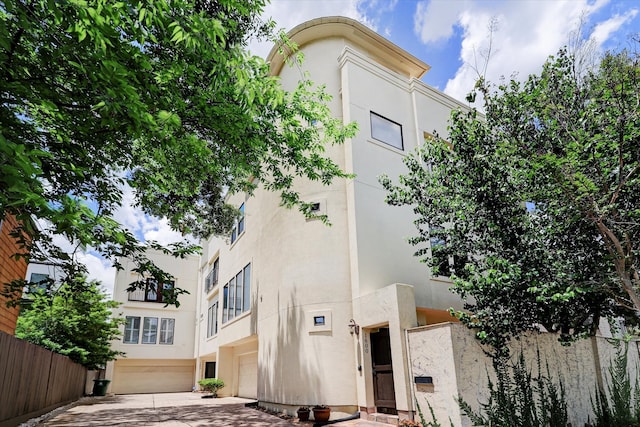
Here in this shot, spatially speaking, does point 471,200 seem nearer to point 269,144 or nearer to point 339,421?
point 269,144

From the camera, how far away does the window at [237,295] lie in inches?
666

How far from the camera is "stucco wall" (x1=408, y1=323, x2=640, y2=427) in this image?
772 centimetres

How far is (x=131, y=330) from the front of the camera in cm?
2789

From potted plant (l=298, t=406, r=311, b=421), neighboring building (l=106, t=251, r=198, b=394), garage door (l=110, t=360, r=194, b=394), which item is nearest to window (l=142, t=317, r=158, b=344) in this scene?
neighboring building (l=106, t=251, r=198, b=394)

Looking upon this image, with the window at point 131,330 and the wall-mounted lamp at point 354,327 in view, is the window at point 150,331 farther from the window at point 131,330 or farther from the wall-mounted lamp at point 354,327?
the wall-mounted lamp at point 354,327

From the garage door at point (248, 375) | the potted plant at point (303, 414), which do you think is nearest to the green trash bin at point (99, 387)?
the garage door at point (248, 375)

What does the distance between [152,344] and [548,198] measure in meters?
28.7

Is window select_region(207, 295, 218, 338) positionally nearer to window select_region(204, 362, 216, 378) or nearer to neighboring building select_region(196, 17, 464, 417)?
window select_region(204, 362, 216, 378)

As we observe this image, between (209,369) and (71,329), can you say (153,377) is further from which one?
(71,329)

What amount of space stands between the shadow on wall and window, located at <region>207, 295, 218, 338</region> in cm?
1092

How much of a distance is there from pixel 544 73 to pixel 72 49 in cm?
720

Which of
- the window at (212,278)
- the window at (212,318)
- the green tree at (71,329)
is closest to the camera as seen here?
the green tree at (71,329)

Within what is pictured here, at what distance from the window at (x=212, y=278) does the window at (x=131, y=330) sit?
18.9 ft

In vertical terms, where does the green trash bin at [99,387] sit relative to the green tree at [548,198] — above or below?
below
